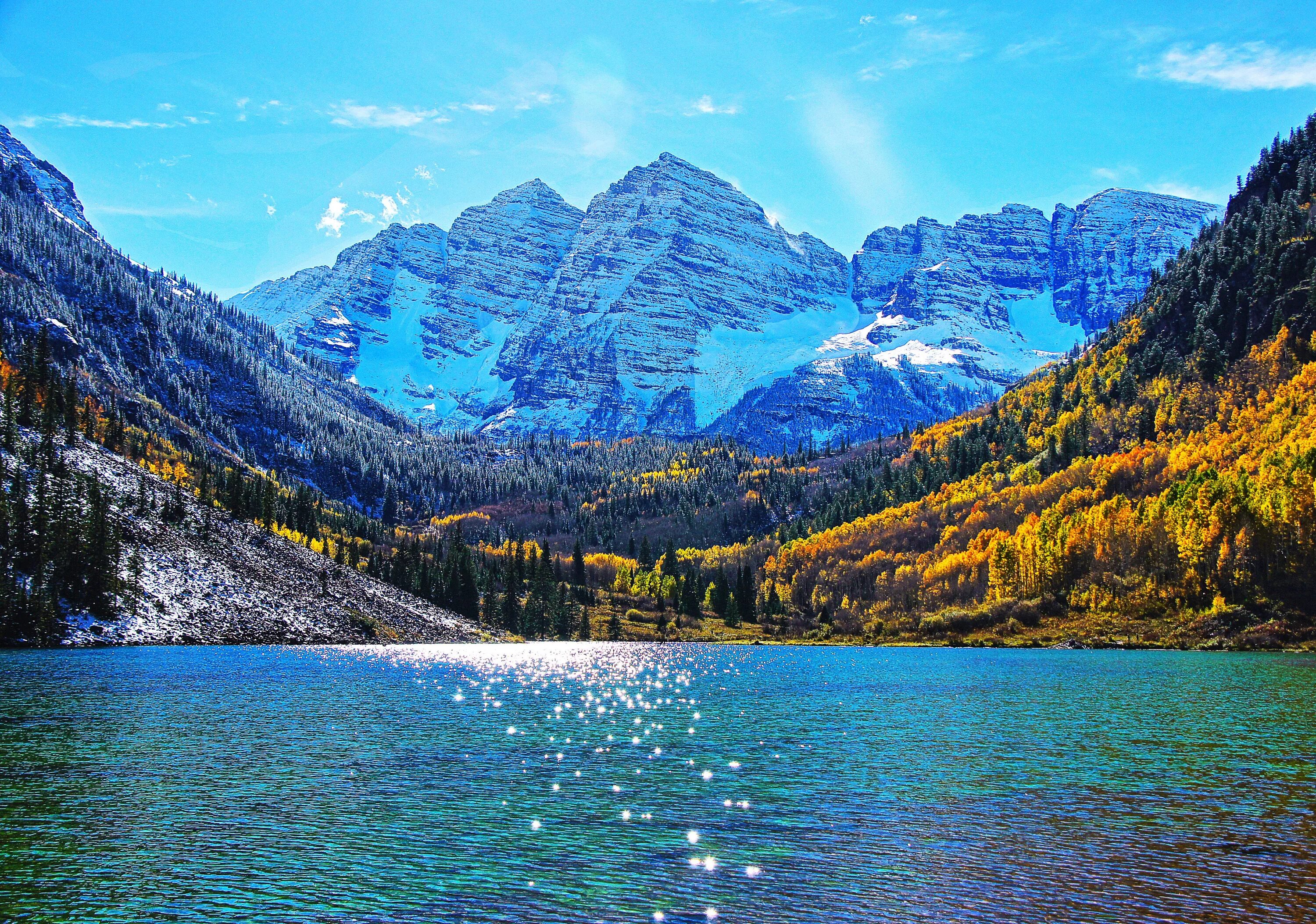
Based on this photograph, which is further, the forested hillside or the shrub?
the shrub

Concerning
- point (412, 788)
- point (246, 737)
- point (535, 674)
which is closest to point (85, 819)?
point (412, 788)

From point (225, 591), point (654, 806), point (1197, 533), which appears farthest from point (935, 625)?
point (654, 806)

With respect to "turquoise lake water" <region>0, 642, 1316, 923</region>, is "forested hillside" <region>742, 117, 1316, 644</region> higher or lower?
higher

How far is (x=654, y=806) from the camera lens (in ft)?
121

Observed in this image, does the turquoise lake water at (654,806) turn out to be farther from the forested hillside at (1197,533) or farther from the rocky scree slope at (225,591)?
the forested hillside at (1197,533)

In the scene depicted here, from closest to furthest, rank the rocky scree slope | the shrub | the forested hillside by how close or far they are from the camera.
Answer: the rocky scree slope
the forested hillside
the shrub

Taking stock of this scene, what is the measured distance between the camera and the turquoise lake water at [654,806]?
83.9 ft

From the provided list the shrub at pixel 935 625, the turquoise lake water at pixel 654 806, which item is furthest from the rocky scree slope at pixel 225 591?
the shrub at pixel 935 625

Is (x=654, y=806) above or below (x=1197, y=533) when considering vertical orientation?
below

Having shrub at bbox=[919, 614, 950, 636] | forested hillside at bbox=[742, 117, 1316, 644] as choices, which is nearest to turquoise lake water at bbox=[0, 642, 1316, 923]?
forested hillside at bbox=[742, 117, 1316, 644]

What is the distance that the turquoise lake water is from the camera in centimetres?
2558

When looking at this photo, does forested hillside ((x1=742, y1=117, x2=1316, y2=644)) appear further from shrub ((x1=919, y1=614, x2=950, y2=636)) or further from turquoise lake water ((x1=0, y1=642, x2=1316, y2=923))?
turquoise lake water ((x1=0, y1=642, x2=1316, y2=923))

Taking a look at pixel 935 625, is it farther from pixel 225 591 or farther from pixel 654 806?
pixel 654 806

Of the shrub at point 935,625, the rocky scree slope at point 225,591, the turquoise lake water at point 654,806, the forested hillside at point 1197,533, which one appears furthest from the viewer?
the shrub at point 935,625
